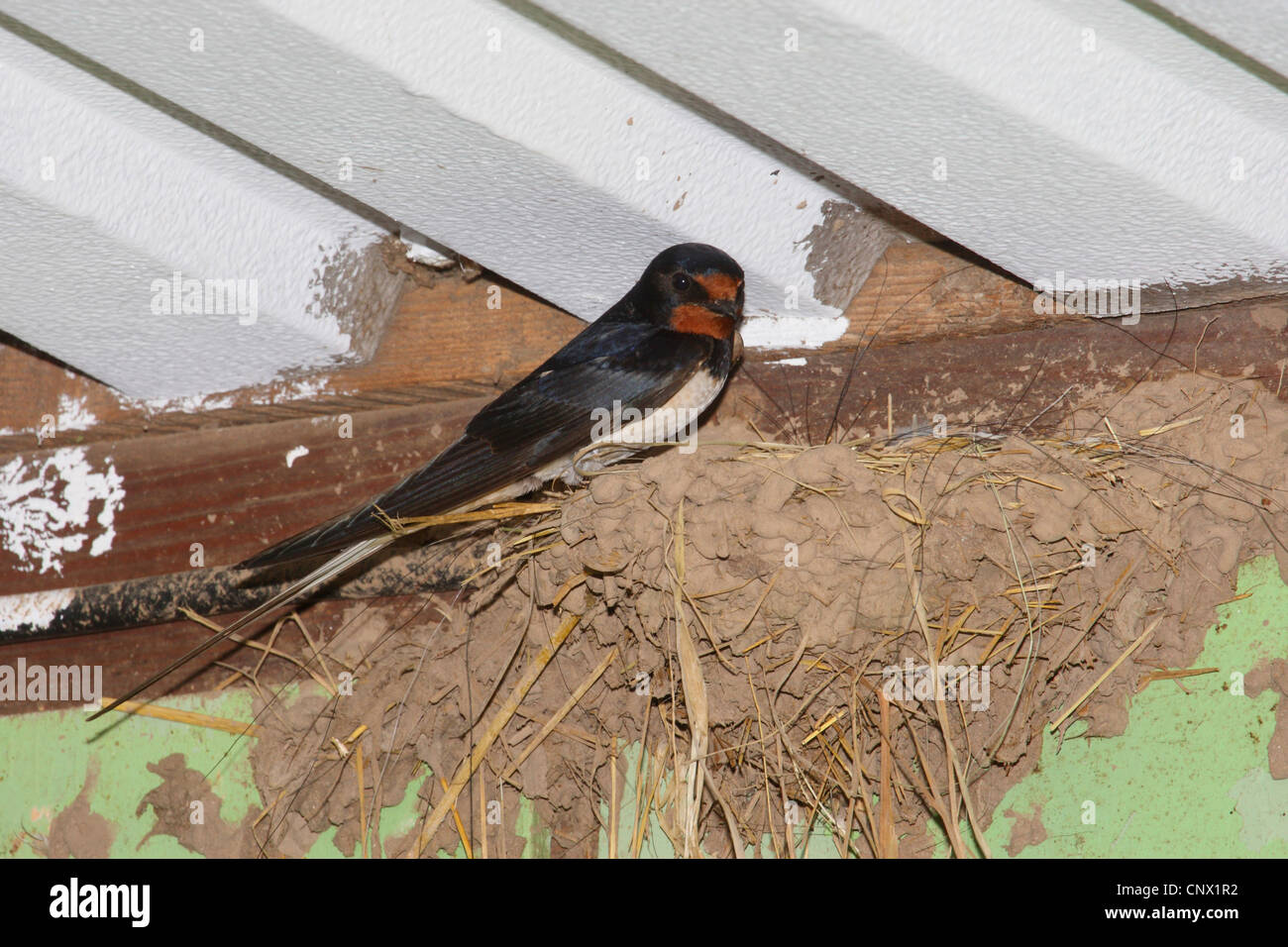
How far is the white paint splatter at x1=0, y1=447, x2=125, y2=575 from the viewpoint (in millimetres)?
3057

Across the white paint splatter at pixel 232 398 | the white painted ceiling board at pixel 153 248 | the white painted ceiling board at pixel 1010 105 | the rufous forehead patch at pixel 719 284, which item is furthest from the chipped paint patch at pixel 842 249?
the white paint splatter at pixel 232 398

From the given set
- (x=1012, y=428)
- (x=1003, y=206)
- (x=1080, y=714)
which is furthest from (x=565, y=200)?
(x=1080, y=714)

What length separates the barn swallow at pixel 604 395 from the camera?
8.64 feet

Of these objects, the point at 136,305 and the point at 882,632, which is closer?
the point at 882,632

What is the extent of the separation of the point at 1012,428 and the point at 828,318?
45 cm

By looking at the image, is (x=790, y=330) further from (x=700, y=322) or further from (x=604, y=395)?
(x=604, y=395)

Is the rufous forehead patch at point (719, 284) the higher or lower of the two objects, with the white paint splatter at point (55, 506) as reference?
higher

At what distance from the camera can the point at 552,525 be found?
257 centimetres

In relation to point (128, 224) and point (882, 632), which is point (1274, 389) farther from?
point (128, 224)

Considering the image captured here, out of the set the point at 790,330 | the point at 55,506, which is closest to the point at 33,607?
the point at 55,506

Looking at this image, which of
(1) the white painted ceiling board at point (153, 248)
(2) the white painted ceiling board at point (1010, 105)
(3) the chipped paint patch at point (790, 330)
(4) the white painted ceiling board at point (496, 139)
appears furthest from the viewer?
(3) the chipped paint patch at point (790, 330)

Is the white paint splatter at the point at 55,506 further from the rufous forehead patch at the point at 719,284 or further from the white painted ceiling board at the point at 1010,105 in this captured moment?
the white painted ceiling board at the point at 1010,105

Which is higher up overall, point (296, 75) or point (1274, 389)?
point (296, 75)

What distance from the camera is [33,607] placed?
2.96 metres
